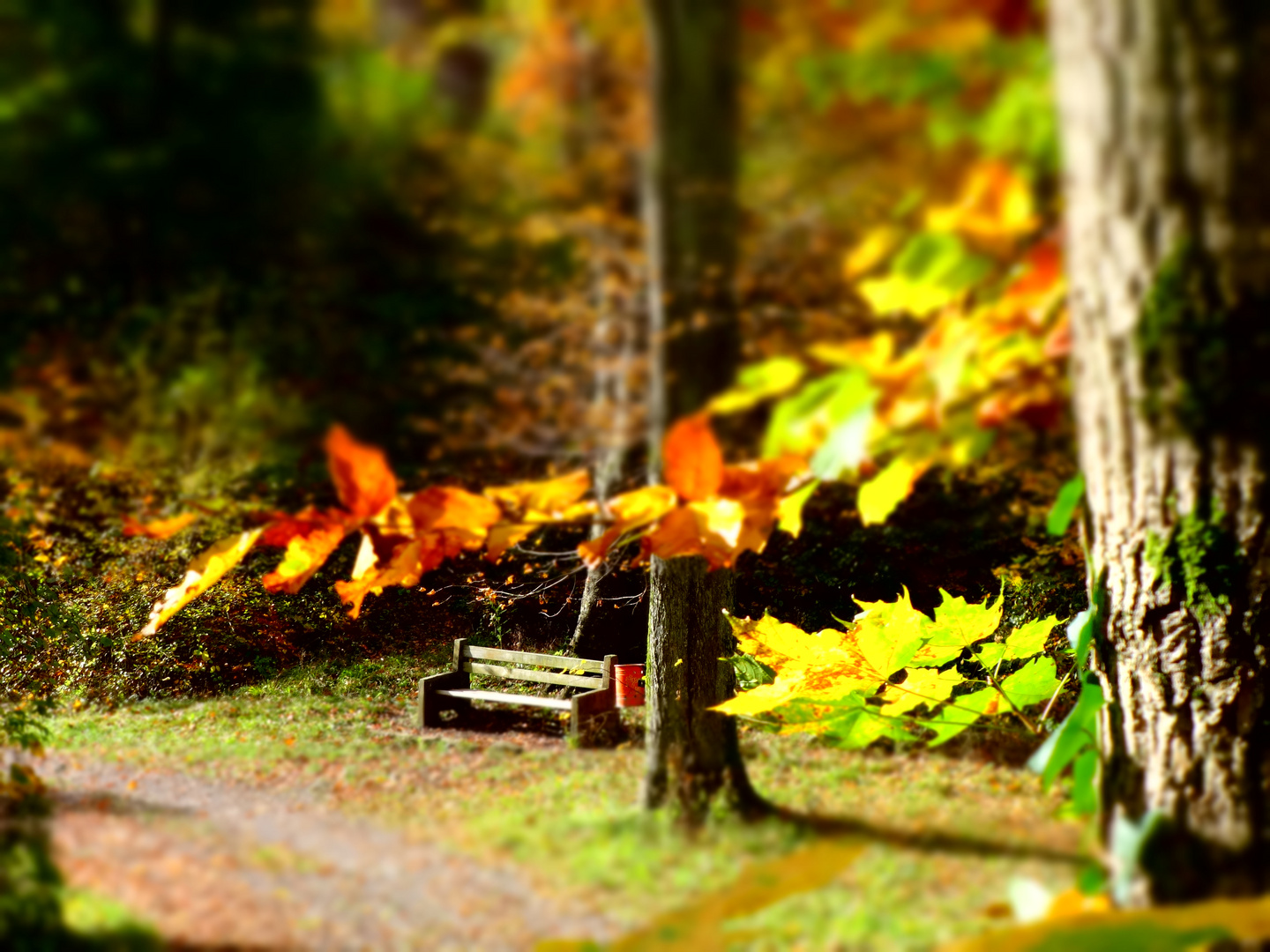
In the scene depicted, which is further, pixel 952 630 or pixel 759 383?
pixel 952 630

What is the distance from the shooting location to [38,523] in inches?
55.2

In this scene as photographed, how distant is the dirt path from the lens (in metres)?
0.78

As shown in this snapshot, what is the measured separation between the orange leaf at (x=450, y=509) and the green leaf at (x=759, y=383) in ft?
0.80

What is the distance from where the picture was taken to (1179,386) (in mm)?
714

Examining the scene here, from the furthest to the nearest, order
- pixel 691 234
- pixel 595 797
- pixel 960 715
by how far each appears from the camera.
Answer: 1. pixel 960 715
2. pixel 595 797
3. pixel 691 234

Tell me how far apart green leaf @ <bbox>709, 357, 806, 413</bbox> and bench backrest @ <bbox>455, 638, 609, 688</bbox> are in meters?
0.66

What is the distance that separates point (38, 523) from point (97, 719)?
1.10 feet

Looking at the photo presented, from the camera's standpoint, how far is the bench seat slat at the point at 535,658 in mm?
1419

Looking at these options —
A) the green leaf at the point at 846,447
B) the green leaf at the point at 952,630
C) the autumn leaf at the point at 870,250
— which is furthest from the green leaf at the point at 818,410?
Result: the green leaf at the point at 952,630

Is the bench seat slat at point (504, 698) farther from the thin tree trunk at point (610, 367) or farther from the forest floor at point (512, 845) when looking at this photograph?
the thin tree trunk at point (610, 367)

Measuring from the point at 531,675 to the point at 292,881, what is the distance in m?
0.62

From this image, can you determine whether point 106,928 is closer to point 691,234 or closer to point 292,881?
point 292,881

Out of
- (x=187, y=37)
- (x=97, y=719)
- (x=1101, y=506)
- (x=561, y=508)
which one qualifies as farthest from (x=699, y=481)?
(x=97, y=719)

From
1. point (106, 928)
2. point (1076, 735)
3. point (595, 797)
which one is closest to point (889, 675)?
point (1076, 735)
